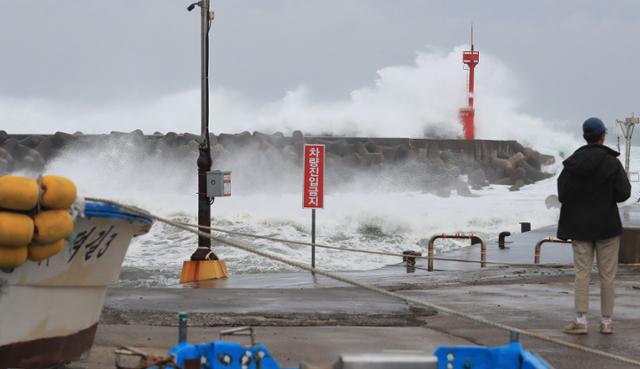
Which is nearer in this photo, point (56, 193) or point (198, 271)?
point (56, 193)

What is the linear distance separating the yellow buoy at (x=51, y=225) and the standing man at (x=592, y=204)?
13.7 ft

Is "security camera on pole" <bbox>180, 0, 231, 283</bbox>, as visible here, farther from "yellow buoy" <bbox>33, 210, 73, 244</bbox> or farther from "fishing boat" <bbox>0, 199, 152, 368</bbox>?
"yellow buoy" <bbox>33, 210, 73, 244</bbox>

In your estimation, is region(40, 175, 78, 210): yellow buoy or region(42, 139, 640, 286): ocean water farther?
region(42, 139, 640, 286): ocean water

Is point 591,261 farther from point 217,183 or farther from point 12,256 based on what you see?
point 217,183

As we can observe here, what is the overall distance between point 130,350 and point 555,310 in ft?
19.0

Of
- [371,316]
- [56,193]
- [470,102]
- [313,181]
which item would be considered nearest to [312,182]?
[313,181]

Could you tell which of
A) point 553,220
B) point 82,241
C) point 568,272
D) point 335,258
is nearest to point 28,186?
point 82,241

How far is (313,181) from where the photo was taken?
17.5 metres

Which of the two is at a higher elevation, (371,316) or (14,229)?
(14,229)

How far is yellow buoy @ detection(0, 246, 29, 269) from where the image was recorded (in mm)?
5002

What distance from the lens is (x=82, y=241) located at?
5.74m

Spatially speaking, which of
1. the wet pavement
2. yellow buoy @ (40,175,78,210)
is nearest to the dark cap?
the wet pavement

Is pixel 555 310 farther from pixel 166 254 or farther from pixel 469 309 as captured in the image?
pixel 166 254

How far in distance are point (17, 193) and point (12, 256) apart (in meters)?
0.39
